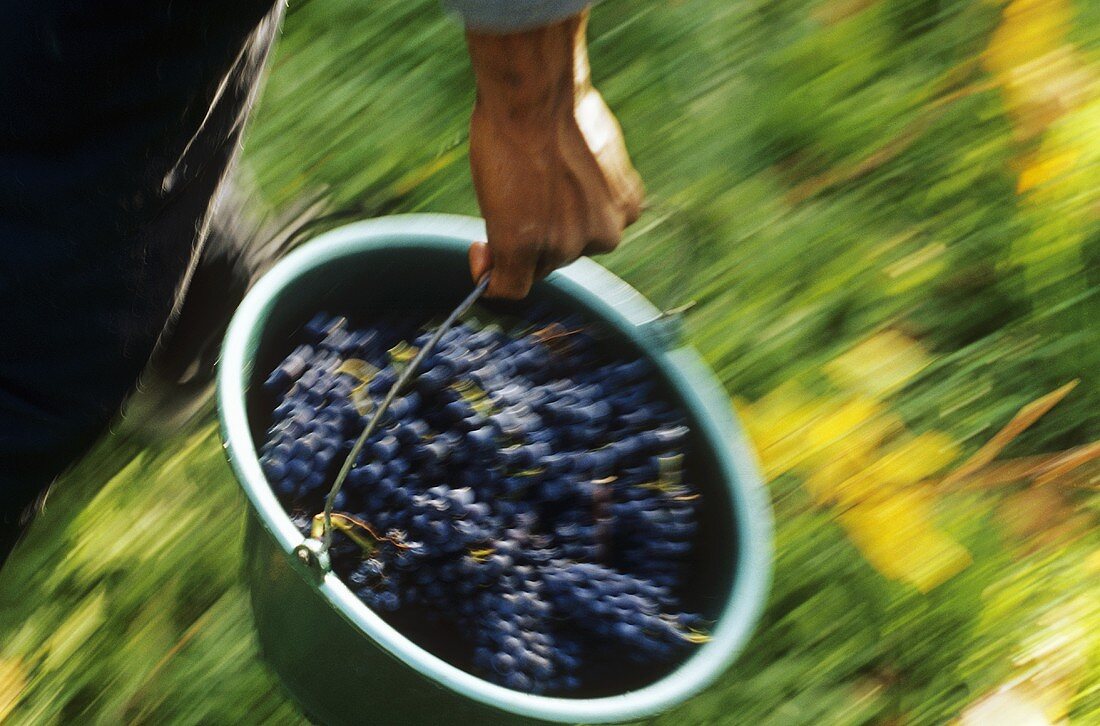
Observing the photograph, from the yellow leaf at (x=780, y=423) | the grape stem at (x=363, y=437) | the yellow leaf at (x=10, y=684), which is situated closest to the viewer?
the grape stem at (x=363, y=437)

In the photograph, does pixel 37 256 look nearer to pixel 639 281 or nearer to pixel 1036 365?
pixel 639 281

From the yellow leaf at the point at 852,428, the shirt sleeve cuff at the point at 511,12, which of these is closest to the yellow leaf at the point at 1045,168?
the yellow leaf at the point at 852,428

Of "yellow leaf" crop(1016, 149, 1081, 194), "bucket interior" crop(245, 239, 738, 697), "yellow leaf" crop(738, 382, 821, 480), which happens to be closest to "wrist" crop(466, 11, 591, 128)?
"bucket interior" crop(245, 239, 738, 697)

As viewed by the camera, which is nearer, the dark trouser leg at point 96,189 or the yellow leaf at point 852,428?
the dark trouser leg at point 96,189

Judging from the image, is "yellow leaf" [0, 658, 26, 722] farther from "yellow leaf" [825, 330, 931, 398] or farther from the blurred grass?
"yellow leaf" [825, 330, 931, 398]

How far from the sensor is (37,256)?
103cm

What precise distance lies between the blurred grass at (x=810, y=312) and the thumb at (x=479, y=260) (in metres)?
0.41

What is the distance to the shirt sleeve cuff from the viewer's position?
74 cm

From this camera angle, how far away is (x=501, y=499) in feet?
3.15

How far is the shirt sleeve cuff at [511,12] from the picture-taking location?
0.74 metres

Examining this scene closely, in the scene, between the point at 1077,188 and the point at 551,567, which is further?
the point at 1077,188

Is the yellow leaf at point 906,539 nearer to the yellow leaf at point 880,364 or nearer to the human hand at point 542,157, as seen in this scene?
the yellow leaf at point 880,364

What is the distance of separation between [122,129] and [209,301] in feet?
1.55

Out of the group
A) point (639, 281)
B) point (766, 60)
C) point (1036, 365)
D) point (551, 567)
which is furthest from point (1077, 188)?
point (551, 567)
